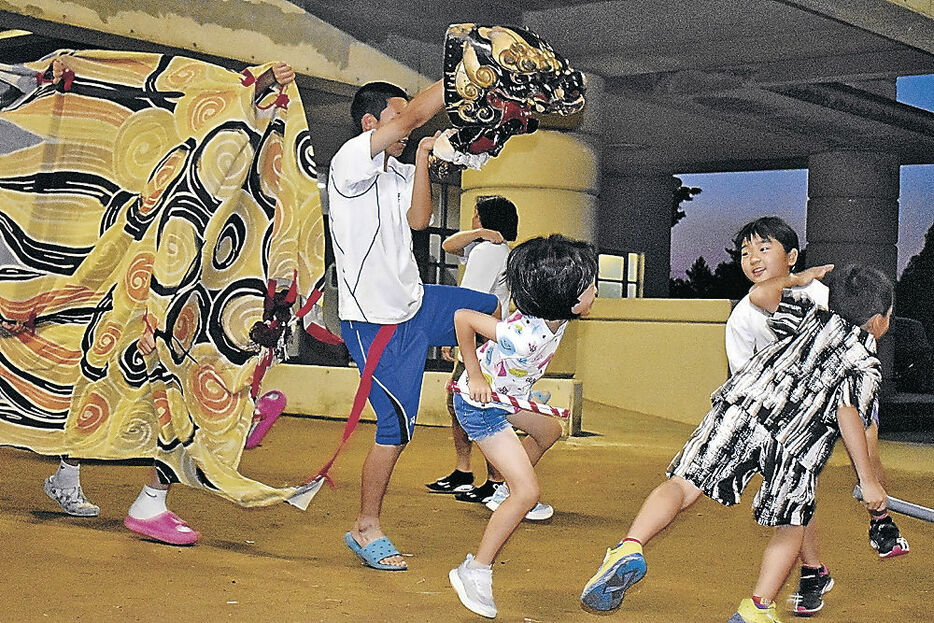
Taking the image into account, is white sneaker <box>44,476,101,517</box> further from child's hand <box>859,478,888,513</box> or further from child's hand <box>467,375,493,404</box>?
child's hand <box>859,478,888,513</box>

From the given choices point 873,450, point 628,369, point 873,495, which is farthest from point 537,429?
point 628,369

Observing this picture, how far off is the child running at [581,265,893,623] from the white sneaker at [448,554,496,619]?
268mm

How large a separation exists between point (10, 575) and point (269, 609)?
82 cm

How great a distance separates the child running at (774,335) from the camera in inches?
125

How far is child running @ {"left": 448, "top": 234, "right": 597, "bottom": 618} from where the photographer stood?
313 centimetres

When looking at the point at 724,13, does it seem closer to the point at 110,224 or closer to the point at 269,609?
the point at 110,224

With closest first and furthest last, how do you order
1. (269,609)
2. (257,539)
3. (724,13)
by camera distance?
(269,609), (257,539), (724,13)

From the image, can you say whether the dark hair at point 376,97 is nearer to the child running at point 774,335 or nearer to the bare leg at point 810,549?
the child running at point 774,335

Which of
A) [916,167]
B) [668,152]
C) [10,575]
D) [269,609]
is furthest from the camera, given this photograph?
[916,167]

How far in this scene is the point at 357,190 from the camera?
144 inches

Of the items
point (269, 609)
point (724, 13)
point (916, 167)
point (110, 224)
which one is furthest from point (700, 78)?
point (916, 167)

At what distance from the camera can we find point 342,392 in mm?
8969

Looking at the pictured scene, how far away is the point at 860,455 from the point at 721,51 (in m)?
5.91

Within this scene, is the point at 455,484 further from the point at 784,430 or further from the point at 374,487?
the point at 784,430
